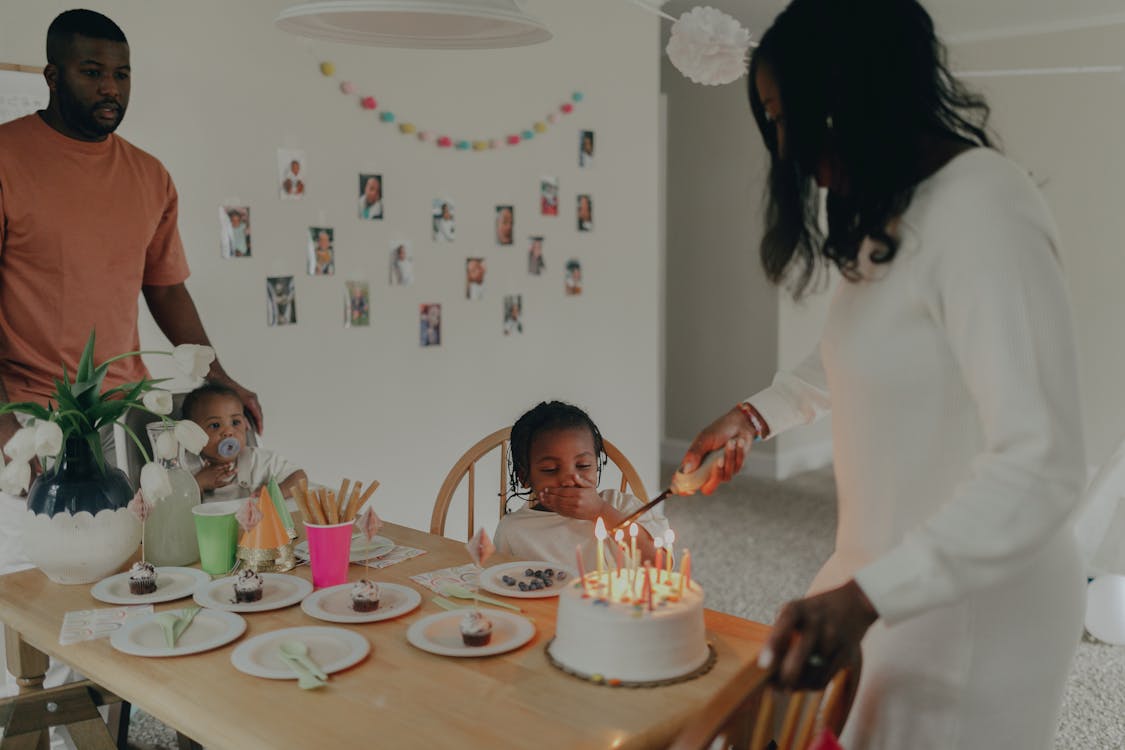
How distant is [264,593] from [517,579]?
1.30ft

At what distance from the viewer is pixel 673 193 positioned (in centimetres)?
568

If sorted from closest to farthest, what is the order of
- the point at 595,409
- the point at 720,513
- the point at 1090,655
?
the point at 1090,655 → the point at 595,409 → the point at 720,513

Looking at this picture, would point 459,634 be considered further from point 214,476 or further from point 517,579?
point 214,476

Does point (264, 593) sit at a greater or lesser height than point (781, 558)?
greater

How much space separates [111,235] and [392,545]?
122 centimetres

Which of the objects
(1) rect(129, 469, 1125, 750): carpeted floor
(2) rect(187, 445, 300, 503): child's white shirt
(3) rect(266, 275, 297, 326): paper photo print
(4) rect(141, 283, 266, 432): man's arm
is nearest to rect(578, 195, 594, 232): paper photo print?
(3) rect(266, 275, 297, 326): paper photo print

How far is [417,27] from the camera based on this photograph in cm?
163

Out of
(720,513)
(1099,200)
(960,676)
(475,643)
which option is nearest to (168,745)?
(475,643)

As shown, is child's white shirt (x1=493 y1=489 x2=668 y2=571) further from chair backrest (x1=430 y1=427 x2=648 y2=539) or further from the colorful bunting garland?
the colorful bunting garland

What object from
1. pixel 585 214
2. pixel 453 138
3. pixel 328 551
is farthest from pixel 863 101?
pixel 585 214

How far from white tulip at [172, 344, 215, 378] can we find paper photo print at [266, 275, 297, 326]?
51.8 inches

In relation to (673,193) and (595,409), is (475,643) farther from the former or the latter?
(673,193)

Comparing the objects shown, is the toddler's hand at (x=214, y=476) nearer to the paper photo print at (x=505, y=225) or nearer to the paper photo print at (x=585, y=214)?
the paper photo print at (x=505, y=225)

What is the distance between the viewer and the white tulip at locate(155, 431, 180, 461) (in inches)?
66.5
